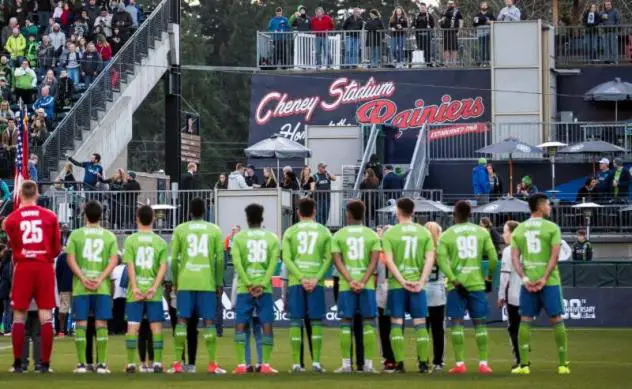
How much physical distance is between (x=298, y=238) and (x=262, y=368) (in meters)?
1.73

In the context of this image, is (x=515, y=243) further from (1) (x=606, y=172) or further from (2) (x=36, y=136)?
(2) (x=36, y=136)

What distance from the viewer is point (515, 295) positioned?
22906 millimetres

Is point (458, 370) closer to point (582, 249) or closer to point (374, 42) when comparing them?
point (582, 249)

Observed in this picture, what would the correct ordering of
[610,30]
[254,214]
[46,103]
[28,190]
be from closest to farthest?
1. [28,190]
2. [254,214]
3. [46,103]
4. [610,30]

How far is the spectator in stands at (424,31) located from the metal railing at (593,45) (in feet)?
12.5

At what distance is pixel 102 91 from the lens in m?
48.0

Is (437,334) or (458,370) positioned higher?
(437,334)

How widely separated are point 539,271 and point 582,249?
1765cm

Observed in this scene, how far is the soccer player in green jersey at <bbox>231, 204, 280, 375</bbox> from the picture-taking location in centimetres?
2131

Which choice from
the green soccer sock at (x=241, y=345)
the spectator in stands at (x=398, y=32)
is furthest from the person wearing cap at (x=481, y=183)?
the green soccer sock at (x=241, y=345)

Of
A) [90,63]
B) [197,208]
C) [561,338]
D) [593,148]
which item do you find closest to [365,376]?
[561,338]

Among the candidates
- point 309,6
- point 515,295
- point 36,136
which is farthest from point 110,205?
point 309,6

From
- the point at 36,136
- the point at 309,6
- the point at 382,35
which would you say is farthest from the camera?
the point at 309,6

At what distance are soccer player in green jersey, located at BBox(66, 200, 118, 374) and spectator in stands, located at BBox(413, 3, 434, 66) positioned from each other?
28036mm
